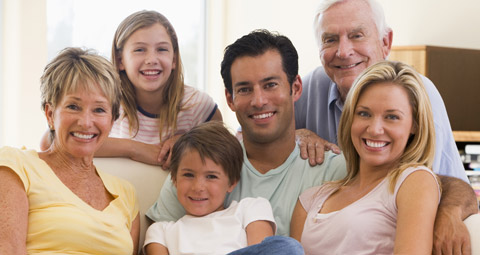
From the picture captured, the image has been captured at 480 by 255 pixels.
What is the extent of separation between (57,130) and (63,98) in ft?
0.33

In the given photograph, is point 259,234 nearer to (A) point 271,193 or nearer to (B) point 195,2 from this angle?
(A) point 271,193

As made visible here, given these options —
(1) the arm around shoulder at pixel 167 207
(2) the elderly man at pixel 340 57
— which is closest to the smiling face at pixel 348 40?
(2) the elderly man at pixel 340 57

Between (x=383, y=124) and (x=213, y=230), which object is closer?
(x=383, y=124)

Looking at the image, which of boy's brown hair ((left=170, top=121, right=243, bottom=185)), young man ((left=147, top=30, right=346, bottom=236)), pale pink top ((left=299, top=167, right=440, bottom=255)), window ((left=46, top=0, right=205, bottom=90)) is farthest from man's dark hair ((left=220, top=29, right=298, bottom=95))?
window ((left=46, top=0, right=205, bottom=90))

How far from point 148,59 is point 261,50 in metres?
0.58

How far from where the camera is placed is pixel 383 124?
71.7 inches

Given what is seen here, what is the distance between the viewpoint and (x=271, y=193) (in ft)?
6.86

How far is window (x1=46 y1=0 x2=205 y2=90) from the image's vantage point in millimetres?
4527

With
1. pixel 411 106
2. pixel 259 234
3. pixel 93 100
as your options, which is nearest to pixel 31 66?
pixel 93 100

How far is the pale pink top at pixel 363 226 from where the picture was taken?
1770 millimetres

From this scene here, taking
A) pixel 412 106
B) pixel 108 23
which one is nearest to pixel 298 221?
pixel 412 106

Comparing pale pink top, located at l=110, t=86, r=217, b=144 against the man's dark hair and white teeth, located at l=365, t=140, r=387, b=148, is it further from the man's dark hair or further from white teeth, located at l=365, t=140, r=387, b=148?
white teeth, located at l=365, t=140, r=387, b=148

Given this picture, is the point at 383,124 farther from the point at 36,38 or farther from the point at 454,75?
the point at 36,38

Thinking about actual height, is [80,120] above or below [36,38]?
below
